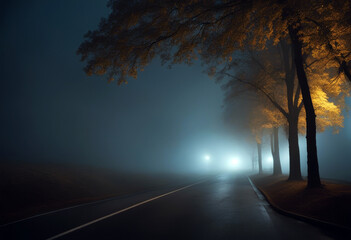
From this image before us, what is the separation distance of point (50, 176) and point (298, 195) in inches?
622

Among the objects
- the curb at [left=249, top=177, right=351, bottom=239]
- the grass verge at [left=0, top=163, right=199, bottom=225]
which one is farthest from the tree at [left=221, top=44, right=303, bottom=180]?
the grass verge at [left=0, top=163, right=199, bottom=225]

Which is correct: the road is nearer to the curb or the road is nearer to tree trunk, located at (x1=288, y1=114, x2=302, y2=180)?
the curb

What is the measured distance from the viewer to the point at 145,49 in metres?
8.98

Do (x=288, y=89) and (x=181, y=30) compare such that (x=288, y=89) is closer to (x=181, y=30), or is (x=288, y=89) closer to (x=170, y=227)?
(x=181, y=30)

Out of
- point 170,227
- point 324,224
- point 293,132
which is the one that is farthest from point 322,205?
point 293,132

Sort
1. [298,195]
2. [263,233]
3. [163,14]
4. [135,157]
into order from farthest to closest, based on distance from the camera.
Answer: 1. [135,157]
2. [298,195]
3. [163,14]
4. [263,233]

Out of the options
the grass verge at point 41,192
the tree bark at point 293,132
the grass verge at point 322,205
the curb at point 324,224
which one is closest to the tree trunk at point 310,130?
the grass verge at point 322,205

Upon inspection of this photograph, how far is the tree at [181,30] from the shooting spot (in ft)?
24.1

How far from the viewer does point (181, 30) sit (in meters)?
7.85

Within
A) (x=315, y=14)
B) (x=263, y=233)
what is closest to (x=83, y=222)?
(x=263, y=233)

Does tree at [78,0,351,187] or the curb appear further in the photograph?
tree at [78,0,351,187]

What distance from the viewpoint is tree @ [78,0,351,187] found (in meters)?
7.36

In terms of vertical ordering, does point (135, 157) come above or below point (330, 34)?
below

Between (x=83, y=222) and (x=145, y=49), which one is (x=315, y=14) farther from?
(x=83, y=222)
